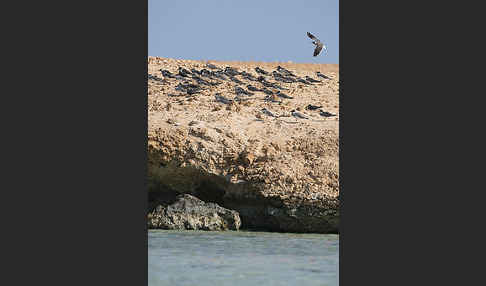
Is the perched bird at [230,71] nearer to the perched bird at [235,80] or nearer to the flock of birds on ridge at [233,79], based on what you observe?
the flock of birds on ridge at [233,79]

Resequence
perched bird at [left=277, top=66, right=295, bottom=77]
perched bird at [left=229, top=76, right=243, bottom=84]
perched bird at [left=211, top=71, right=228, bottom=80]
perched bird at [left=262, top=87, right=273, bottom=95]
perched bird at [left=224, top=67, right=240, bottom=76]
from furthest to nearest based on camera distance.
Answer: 1. perched bird at [left=277, top=66, right=295, bottom=77]
2. perched bird at [left=224, top=67, right=240, bottom=76]
3. perched bird at [left=211, top=71, right=228, bottom=80]
4. perched bird at [left=229, top=76, right=243, bottom=84]
5. perched bird at [left=262, top=87, right=273, bottom=95]

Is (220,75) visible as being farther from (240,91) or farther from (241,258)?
(241,258)

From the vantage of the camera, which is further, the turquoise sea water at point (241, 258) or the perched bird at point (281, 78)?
the perched bird at point (281, 78)

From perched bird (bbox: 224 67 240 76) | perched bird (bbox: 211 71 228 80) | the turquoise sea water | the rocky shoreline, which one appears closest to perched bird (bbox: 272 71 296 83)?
perched bird (bbox: 224 67 240 76)

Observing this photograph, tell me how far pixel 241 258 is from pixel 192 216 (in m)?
3.80

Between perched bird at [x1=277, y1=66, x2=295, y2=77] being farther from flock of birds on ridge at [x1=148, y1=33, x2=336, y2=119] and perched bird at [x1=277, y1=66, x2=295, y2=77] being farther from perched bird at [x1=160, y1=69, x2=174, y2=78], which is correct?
perched bird at [x1=160, y1=69, x2=174, y2=78]

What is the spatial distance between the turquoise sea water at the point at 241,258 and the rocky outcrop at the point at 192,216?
354 mm

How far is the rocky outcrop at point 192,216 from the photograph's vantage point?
44.9ft

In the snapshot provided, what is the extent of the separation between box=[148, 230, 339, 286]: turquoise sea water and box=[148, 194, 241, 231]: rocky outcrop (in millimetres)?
354

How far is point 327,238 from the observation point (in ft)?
43.0

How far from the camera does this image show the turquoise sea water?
8.24 metres

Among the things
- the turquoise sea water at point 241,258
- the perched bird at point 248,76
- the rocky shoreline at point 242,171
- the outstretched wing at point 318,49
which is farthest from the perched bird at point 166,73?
the turquoise sea water at point 241,258

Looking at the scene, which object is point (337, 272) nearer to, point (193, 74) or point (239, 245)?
point (239, 245)

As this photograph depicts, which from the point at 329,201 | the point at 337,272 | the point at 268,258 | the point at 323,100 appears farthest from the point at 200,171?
the point at 323,100
